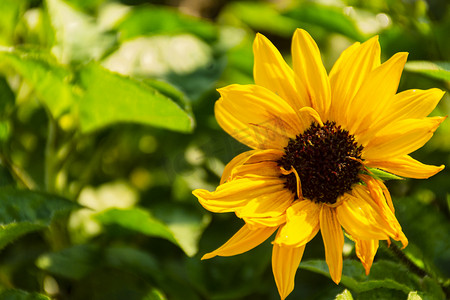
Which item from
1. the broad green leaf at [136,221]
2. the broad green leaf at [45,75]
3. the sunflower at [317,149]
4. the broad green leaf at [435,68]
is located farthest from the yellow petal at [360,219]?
the broad green leaf at [45,75]

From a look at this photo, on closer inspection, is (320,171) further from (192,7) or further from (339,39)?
(192,7)

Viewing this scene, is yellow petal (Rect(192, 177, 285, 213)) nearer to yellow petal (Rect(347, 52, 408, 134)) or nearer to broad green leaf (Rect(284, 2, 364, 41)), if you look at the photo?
yellow petal (Rect(347, 52, 408, 134))

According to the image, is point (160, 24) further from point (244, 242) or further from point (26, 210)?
point (244, 242)

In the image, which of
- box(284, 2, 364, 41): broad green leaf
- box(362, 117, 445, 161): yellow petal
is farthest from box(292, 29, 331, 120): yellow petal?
box(284, 2, 364, 41): broad green leaf

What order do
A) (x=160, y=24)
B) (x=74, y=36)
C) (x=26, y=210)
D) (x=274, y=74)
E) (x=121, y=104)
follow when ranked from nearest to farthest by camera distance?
(x=274, y=74) → (x=26, y=210) → (x=121, y=104) → (x=74, y=36) → (x=160, y=24)

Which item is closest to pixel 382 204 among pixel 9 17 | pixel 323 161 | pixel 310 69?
pixel 323 161

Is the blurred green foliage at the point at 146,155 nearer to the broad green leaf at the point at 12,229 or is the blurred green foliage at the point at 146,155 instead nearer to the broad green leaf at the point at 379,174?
the broad green leaf at the point at 12,229
